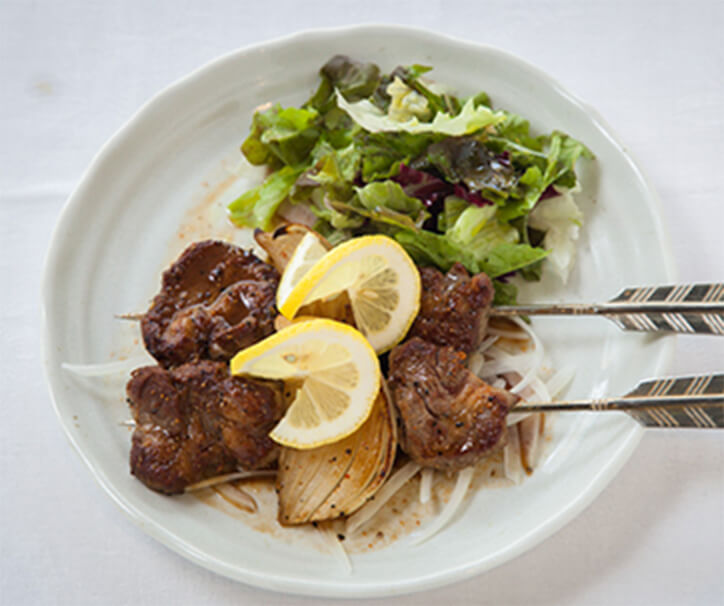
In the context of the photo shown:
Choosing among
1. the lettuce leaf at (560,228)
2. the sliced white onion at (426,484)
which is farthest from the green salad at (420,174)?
the sliced white onion at (426,484)

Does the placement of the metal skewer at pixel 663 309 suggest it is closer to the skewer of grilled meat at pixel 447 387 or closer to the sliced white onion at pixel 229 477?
the skewer of grilled meat at pixel 447 387

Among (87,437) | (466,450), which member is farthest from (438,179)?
(87,437)

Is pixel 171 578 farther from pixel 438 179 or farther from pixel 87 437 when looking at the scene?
pixel 438 179

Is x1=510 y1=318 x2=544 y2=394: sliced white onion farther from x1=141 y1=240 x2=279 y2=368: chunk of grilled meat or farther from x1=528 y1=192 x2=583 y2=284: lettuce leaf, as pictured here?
x1=141 y1=240 x2=279 y2=368: chunk of grilled meat

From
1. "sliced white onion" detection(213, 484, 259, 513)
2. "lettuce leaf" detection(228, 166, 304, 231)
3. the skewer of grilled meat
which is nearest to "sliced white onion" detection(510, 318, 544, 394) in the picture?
the skewer of grilled meat

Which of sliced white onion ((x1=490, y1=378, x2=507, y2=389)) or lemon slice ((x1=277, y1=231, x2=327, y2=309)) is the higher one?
lemon slice ((x1=277, y1=231, x2=327, y2=309))

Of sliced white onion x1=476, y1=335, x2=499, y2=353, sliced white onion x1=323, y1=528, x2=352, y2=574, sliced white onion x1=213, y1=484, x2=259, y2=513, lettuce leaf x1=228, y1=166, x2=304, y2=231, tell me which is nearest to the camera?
sliced white onion x1=323, y1=528, x2=352, y2=574
